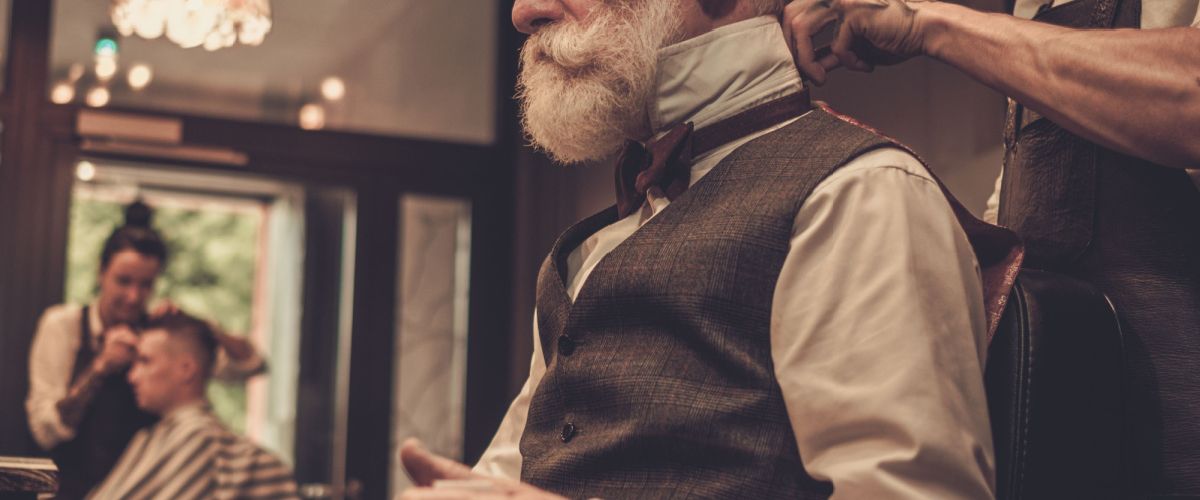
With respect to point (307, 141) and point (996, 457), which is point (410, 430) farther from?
point (996, 457)

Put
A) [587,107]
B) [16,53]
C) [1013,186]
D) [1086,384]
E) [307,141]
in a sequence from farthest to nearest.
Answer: [307,141]
[16,53]
[587,107]
[1013,186]
[1086,384]

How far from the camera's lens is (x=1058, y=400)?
109 centimetres

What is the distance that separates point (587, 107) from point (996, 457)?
26.1 inches

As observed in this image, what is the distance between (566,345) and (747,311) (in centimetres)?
23

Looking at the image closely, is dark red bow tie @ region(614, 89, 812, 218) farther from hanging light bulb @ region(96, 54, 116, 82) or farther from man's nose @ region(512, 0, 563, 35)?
hanging light bulb @ region(96, 54, 116, 82)

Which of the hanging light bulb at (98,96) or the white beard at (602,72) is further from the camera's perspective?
the hanging light bulb at (98,96)

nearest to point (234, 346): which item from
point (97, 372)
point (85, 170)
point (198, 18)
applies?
point (97, 372)

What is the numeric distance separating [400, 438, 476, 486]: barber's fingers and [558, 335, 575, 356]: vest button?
0.24 m

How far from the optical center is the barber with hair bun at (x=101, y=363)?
3.89m

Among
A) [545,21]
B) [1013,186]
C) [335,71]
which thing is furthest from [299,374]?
Answer: [1013,186]

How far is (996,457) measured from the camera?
1.12 meters

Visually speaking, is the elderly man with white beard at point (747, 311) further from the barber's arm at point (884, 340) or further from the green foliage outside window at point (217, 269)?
the green foliage outside window at point (217, 269)

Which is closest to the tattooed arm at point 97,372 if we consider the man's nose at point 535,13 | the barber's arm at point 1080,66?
the man's nose at point 535,13

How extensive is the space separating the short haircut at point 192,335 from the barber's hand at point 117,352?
7 centimetres
